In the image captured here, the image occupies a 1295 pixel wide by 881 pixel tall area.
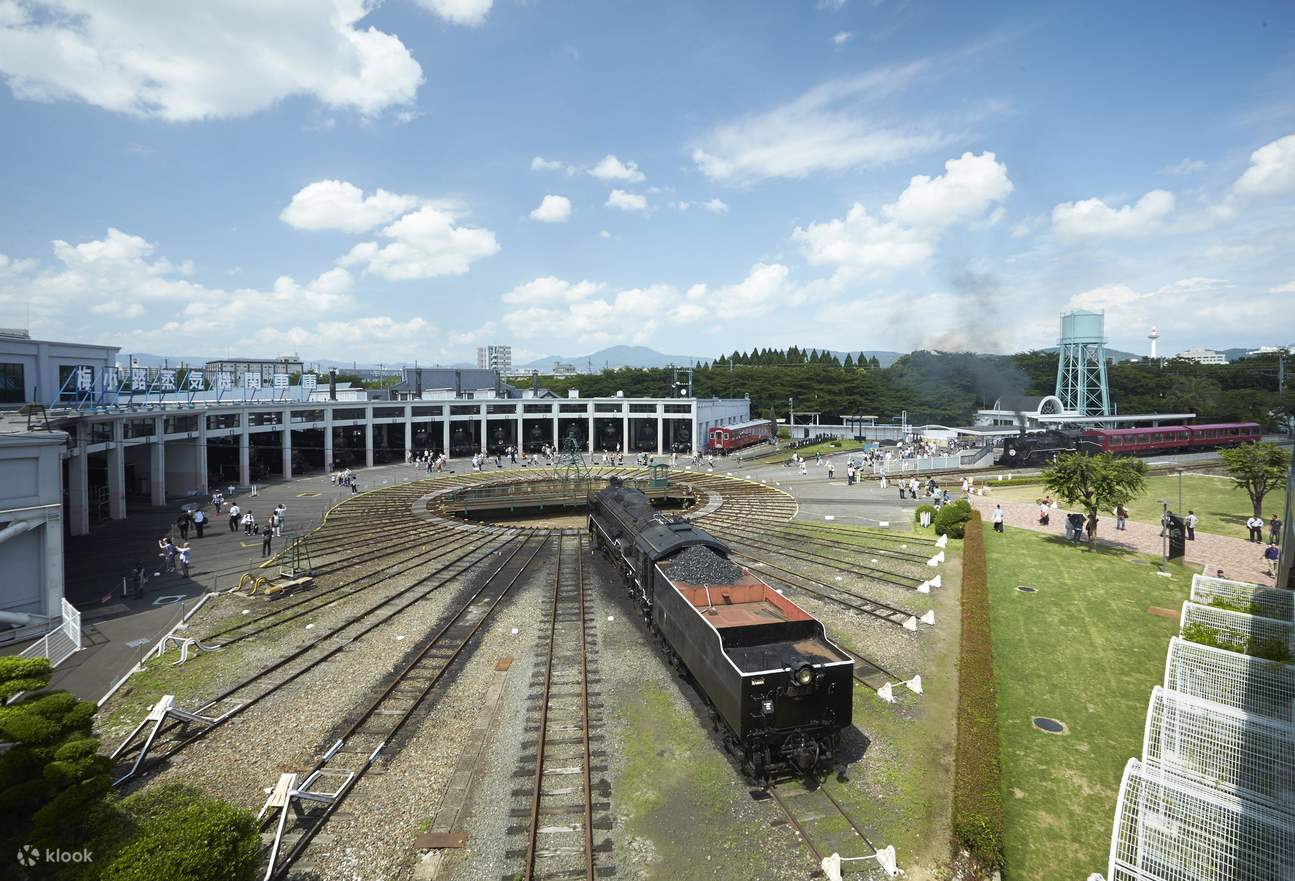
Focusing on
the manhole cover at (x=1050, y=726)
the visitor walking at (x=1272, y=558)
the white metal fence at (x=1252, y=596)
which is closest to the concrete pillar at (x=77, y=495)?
the manhole cover at (x=1050, y=726)

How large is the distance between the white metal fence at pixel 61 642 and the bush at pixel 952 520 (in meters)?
35.1

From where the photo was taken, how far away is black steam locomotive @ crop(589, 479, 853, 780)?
1134 cm

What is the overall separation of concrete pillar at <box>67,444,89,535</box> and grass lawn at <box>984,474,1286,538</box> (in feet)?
181

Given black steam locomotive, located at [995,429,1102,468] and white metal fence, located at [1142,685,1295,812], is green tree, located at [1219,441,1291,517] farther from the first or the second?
white metal fence, located at [1142,685,1295,812]

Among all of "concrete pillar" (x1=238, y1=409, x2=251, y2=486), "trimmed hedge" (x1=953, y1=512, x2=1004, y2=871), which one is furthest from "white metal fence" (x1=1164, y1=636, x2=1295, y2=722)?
"concrete pillar" (x1=238, y1=409, x2=251, y2=486)

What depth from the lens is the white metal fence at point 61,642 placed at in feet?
57.0

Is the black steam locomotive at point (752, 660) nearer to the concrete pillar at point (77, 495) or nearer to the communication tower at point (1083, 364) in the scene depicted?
the concrete pillar at point (77, 495)

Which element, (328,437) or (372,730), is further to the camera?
(328,437)

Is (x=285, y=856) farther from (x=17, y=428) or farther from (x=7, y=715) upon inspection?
(x=17, y=428)

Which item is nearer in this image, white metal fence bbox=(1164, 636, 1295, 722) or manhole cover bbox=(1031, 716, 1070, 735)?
white metal fence bbox=(1164, 636, 1295, 722)

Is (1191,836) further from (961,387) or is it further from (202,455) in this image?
(961,387)

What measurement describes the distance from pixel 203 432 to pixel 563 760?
144ft

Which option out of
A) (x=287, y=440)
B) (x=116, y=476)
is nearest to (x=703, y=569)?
(x=116, y=476)

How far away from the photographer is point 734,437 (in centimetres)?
7012
